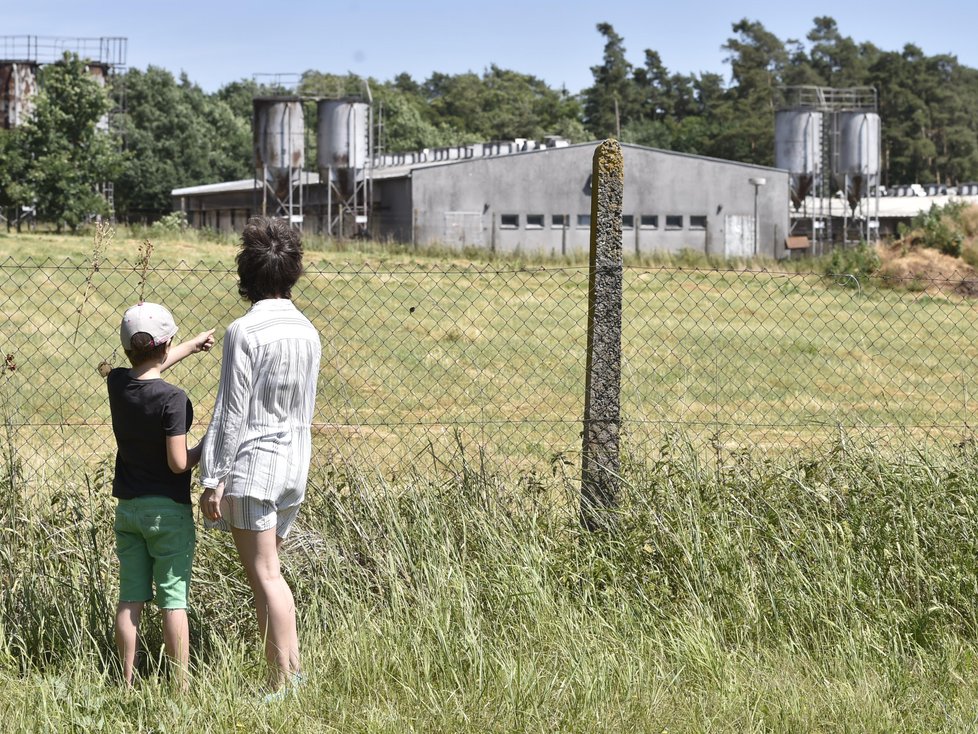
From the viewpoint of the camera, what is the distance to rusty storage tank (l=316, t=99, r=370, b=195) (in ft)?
147

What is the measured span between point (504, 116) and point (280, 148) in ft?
188

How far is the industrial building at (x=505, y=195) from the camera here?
41875 mm

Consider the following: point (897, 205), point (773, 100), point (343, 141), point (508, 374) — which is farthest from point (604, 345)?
point (773, 100)

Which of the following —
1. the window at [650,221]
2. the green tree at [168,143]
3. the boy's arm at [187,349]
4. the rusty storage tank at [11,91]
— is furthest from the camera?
the green tree at [168,143]

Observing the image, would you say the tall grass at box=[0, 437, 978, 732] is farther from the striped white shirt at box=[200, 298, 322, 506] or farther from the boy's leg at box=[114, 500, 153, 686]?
the striped white shirt at box=[200, 298, 322, 506]

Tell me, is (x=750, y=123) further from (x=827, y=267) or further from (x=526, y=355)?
(x=526, y=355)

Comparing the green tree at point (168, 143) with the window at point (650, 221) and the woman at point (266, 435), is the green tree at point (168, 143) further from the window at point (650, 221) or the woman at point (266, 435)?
the woman at point (266, 435)

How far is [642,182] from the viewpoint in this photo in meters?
43.7

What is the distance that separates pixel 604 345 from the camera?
5691mm

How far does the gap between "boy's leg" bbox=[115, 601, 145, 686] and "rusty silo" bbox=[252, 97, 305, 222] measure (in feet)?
137

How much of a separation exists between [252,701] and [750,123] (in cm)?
8368

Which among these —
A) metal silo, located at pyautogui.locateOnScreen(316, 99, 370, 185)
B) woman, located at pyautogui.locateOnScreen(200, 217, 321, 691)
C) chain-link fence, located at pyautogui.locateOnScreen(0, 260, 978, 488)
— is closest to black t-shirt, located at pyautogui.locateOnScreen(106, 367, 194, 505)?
woman, located at pyautogui.locateOnScreen(200, 217, 321, 691)

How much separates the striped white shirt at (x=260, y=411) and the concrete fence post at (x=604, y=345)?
1.74 m

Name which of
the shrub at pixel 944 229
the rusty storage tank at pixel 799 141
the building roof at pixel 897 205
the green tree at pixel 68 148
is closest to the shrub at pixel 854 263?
the shrub at pixel 944 229
